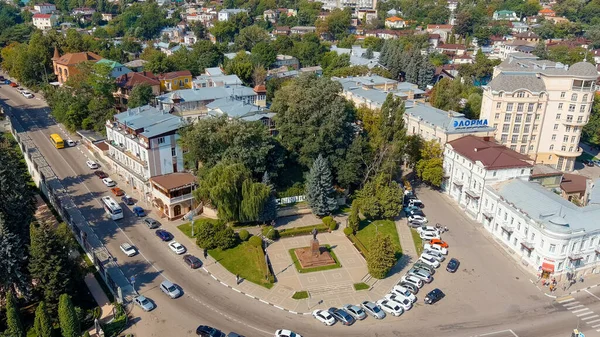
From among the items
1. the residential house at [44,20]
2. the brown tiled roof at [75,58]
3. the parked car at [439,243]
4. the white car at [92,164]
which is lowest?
the parked car at [439,243]

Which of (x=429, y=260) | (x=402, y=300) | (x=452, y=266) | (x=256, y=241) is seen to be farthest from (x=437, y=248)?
(x=256, y=241)

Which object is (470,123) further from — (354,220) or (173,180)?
(173,180)

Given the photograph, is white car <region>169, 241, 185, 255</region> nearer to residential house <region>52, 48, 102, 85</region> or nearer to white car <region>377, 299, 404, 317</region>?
white car <region>377, 299, 404, 317</region>

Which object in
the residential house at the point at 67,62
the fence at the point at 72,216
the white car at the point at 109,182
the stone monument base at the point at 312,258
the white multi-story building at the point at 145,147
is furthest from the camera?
the residential house at the point at 67,62

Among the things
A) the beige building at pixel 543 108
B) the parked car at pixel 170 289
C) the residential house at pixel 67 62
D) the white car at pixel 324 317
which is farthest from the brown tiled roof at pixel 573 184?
the residential house at pixel 67 62

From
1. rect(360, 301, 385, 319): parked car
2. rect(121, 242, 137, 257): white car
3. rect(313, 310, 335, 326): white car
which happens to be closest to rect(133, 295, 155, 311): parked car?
rect(121, 242, 137, 257): white car

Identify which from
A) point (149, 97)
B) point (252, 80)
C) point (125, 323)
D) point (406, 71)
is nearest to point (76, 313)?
point (125, 323)

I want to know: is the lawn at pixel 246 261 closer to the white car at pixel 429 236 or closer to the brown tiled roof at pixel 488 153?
the white car at pixel 429 236
